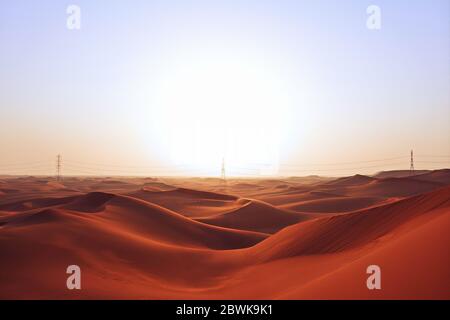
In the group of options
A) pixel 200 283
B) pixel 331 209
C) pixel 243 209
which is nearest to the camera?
pixel 200 283

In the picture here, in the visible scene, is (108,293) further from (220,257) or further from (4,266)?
(220,257)

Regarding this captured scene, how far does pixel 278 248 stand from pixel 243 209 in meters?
19.3

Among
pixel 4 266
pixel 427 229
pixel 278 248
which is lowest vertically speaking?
pixel 278 248

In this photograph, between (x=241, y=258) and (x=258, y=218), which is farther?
(x=258, y=218)

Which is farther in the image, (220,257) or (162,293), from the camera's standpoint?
(220,257)

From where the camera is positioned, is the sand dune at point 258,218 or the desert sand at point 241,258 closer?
the desert sand at point 241,258

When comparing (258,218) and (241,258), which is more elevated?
(241,258)

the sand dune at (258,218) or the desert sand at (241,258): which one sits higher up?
the desert sand at (241,258)

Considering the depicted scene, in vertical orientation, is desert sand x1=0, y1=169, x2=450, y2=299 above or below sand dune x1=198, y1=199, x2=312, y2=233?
above

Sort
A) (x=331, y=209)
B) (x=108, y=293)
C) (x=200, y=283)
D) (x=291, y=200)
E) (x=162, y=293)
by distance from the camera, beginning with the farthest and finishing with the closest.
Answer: (x=291, y=200) < (x=331, y=209) < (x=200, y=283) < (x=162, y=293) < (x=108, y=293)

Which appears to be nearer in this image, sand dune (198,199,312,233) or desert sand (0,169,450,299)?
desert sand (0,169,450,299)

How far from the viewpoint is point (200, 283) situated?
38.0 ft

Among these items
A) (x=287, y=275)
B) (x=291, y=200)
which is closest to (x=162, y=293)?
(x=287, y=275)

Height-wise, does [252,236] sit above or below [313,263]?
below
